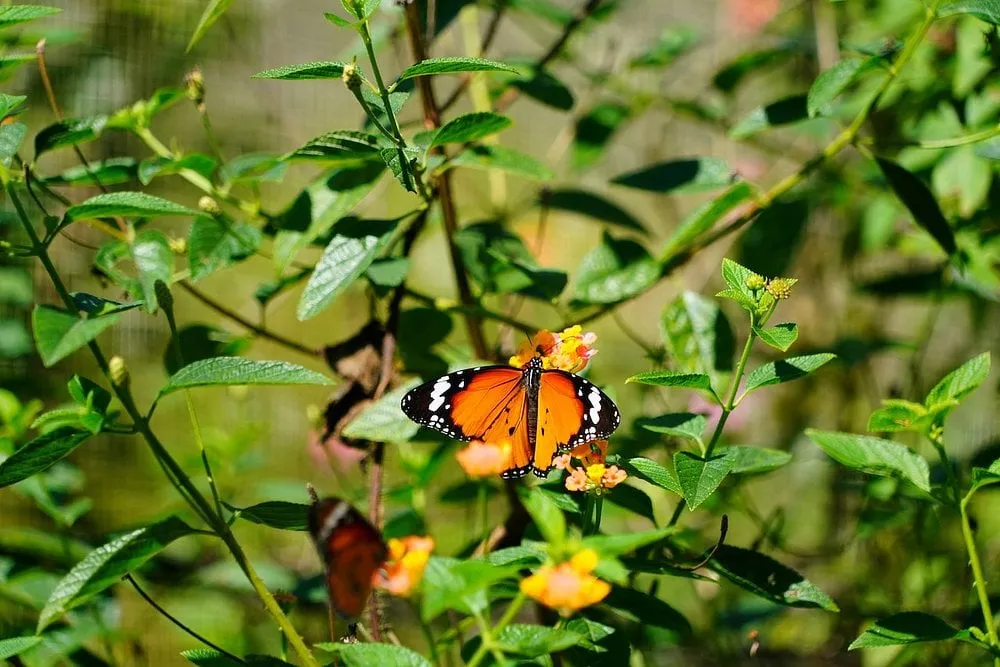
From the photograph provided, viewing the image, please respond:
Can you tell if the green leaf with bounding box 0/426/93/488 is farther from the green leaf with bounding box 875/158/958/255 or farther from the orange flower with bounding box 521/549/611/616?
the green leaf with bounding box 875/158/958/255

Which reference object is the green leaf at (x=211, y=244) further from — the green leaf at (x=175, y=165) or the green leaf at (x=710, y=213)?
the green leaf at (x=710, y=213)

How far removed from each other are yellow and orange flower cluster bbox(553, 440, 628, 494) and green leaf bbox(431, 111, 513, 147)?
31 centimetres

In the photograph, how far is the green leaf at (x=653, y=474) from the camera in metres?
0.70

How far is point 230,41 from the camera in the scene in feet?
6.88

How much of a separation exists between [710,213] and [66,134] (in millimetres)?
666

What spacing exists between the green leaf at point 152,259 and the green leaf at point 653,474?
0.45 meters

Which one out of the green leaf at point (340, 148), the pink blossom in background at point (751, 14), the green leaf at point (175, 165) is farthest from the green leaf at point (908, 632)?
the pink blossom in background at point (751, 14)

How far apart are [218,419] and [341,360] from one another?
1.08 meters

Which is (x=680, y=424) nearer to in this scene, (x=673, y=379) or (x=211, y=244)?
(x=673, y=379)

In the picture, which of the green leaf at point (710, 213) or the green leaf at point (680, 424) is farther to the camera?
the green leaf at point (710, 213)

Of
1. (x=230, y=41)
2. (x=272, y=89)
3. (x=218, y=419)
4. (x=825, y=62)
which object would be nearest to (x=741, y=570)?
(x=825, y=62)

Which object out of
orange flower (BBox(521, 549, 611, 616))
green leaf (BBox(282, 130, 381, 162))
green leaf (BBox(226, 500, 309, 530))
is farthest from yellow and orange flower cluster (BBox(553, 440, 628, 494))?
green leaf (BBox(282, 130, 381, 162))

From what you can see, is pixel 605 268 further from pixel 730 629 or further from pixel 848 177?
pixel 848 177

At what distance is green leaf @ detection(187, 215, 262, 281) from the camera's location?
0.93 metres
